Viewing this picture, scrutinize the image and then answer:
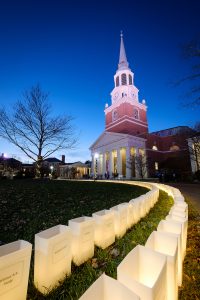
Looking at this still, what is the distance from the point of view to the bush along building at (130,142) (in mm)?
48812

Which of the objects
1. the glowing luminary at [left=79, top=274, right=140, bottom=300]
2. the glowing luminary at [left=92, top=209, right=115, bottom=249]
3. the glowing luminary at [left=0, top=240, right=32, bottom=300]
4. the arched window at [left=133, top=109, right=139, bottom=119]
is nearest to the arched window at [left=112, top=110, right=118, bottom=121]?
the arched window at [left=133, top=109, right=139, bottom=119]

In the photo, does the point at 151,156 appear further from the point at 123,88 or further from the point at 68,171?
the point at 68,171

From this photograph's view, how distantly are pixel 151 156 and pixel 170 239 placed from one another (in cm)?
5192

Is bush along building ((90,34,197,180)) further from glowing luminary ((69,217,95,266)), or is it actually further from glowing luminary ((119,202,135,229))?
glowing luminary ((69,217,95,266))

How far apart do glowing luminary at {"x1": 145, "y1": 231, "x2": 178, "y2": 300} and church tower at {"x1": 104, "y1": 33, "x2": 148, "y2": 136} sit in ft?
167

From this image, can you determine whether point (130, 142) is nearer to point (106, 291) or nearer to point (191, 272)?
point (191, 272)

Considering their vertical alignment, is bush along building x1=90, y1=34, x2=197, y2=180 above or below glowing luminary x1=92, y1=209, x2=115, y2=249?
above

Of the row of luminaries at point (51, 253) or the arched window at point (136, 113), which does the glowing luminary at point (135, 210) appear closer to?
the row of luminaries at point (51, 253)

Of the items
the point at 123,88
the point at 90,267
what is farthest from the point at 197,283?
the point at 123,88

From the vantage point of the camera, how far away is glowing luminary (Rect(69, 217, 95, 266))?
2.18 meters

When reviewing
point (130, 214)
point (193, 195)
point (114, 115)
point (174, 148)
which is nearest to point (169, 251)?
point (130, 214)

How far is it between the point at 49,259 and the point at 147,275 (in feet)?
2.71

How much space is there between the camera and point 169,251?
1662mm

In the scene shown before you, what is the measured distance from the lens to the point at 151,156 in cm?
5203
